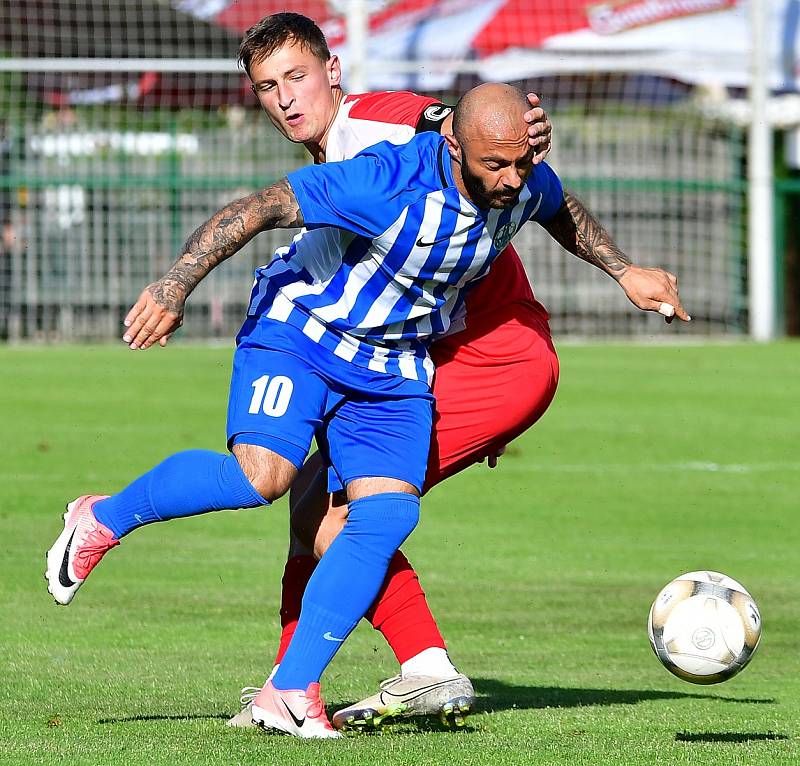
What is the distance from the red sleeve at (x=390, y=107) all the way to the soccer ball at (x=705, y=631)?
1.70m

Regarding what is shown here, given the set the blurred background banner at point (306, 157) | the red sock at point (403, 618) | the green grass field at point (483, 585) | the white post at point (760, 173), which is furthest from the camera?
the white post at point (760, 173)

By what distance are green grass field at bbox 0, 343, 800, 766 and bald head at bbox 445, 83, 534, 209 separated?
156 cm

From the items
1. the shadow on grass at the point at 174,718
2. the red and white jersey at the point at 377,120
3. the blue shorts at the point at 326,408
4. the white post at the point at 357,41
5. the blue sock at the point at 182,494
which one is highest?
the white post at the point at 357,41

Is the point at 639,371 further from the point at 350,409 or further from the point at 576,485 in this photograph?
the point at 350,409

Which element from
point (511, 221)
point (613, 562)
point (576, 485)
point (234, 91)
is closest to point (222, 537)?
point (613, 562)

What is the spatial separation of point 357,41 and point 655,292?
1438 cm

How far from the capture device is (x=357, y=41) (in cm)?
1930

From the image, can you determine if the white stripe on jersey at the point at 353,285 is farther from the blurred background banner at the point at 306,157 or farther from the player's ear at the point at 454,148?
the blurred background banner at the point at 306,157

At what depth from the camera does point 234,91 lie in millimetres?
20328

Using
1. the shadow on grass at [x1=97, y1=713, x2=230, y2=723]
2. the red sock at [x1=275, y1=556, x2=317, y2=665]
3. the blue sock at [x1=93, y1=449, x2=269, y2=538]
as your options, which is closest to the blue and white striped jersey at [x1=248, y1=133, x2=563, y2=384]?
the blue sock at [x1=93, y1=449, x2=269, y2=538]

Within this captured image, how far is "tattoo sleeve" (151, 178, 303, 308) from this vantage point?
4832mm

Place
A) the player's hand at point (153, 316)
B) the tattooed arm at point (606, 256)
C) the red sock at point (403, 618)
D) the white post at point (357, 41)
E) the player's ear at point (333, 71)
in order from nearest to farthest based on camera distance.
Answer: the player's hand at point (153, 316), the red sock at point (403, 618), the tattooed arm at point (606, 256), the player's ear at point (333, 71), the white post at point (357, 41)

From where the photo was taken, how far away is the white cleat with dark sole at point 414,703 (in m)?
5.01

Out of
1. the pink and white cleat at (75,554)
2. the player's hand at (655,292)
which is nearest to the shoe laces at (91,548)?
the pink and white cleat at (75,554)
